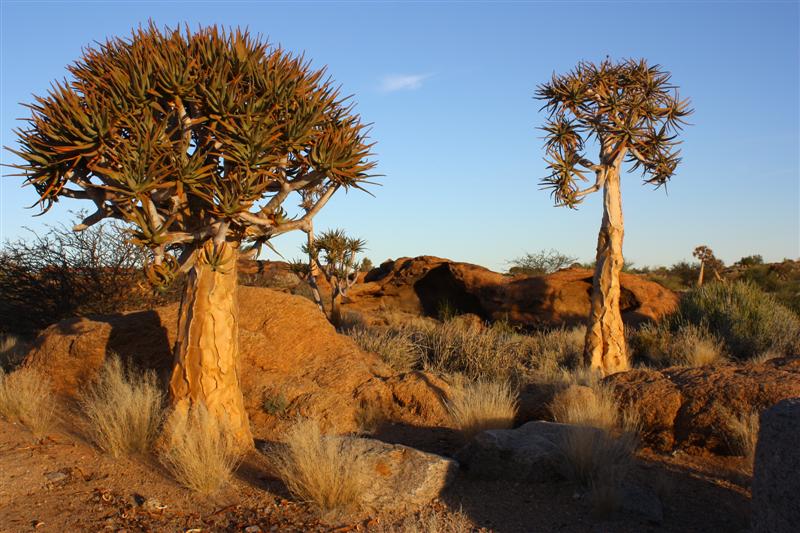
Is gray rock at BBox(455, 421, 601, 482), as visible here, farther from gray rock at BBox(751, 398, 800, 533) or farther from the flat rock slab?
gray rock at BBox(751, 398, 800, 533)

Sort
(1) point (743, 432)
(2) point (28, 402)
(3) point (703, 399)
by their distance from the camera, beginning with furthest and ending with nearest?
(2) point (28, 402)
(3) point (703, 399)
(1) point (743, 432)

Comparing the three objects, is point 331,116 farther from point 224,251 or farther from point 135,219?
point 135,219

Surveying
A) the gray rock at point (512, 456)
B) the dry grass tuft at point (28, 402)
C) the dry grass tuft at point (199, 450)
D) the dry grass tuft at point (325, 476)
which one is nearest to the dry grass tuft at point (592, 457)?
the gray rock at point (512, 456)

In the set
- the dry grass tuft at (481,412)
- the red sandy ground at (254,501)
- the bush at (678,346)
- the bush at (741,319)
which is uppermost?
the bush at (741,319)

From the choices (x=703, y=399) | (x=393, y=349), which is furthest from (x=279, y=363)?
(x=703, y=399)

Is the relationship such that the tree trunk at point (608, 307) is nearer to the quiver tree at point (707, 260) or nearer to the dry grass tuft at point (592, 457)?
the dry grass tuft at point (592, 457)

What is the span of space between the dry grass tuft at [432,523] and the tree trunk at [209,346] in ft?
7.47

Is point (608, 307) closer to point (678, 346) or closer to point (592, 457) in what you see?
point (678, 346)

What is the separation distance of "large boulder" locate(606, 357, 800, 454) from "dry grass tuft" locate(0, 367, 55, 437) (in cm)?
626

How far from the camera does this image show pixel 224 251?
6539 millimetres

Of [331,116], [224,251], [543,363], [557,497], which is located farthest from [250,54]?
[543,363]

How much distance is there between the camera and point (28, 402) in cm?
779

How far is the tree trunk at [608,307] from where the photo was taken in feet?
34.2

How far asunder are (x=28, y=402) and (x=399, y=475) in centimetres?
479
